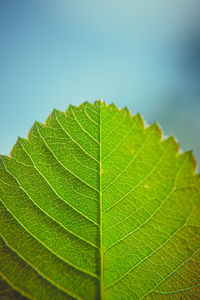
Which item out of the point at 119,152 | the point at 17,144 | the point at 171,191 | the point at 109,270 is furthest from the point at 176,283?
the point at 17,144

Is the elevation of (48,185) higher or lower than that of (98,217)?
higher

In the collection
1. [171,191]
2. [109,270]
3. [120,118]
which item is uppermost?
[120,118]

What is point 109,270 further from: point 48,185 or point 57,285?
point 48,185

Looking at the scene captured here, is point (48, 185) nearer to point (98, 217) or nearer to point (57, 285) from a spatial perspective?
point (98, 217)

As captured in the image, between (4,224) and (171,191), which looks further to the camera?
(4,224)

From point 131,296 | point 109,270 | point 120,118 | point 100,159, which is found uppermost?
point 120,118

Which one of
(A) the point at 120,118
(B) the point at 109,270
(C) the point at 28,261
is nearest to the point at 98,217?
(B) the point at 109,270
